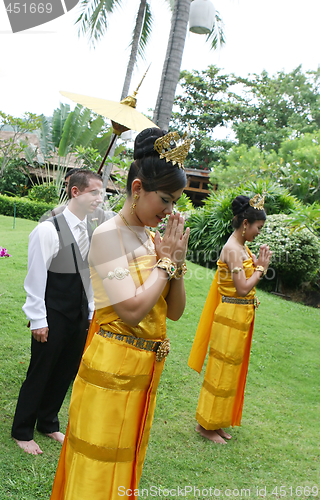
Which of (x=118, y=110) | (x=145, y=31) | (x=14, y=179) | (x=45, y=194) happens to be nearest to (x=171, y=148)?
(x=118, y=110)

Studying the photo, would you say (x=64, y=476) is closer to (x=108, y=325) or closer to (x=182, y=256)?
(x=108, y=325)

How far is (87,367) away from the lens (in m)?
1.71

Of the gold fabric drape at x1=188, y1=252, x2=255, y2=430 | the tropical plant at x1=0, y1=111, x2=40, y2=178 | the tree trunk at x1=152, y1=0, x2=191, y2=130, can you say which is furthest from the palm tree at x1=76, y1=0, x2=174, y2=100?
the gold fabric drape at x1=188, y1=252, x2=255, y2=430

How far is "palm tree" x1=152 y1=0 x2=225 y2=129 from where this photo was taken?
4.91m

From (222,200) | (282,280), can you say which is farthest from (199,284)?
(222,200)

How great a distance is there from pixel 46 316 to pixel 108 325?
1121mm

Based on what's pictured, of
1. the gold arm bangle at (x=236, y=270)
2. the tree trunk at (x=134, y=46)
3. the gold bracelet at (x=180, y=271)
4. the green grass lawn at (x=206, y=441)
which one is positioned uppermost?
the tree trunk at (x=134, y=46)

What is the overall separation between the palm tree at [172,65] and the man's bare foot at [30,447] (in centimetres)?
376

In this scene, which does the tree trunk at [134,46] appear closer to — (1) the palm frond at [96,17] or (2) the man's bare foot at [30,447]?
(1) the palm frond at [96,17]

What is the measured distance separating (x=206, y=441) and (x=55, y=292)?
1952 millimetres

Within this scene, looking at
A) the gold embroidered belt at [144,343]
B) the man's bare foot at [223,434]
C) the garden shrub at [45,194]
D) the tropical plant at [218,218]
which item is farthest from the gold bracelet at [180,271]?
the garden shrub at [45,194]

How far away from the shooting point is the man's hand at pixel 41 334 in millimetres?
2570

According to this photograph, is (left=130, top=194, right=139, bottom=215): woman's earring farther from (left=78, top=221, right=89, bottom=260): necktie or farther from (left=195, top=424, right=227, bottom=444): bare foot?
(left=195, top=424, right=227, bottom=444): bare foot

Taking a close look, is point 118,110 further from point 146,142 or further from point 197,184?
point 197,184
